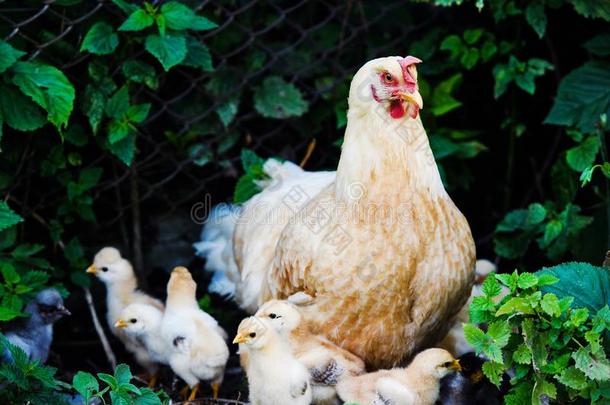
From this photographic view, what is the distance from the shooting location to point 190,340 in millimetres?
3566

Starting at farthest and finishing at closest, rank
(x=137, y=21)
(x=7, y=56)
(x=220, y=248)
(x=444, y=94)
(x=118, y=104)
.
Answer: (x=444, y=94) → (x=220, y=248) → (x=118, y=104) → (x=137, y=21) → (x=7, y=56)

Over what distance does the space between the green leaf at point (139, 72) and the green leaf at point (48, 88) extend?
31cm

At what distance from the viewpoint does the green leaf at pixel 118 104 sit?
12.8ft

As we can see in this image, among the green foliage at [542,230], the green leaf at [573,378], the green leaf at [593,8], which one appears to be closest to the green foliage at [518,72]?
→ the green leaf at [593,8]

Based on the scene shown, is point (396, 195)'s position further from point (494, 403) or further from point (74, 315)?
point (74, 315)

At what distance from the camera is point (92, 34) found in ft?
12.4

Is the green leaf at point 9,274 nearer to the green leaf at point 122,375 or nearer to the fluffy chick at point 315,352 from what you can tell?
the green leaf at point 122,375

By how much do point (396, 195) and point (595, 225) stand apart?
119cm

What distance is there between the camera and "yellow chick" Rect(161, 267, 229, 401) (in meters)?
3.55

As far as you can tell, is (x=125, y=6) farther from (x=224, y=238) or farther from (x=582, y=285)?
(x=582, y=285)

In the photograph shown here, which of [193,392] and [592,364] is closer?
[592,364]

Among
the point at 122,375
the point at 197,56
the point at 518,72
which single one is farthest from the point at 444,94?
the point at 122,375

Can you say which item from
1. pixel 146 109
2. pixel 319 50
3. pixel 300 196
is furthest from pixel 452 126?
pixel 146 109

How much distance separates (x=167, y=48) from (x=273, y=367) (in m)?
1.28
